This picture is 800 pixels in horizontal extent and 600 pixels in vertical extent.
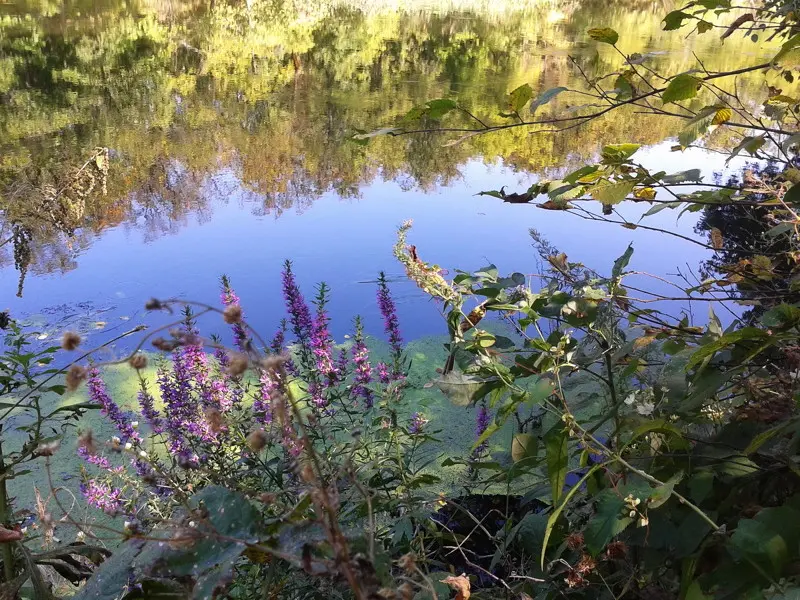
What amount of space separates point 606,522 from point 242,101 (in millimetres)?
6432

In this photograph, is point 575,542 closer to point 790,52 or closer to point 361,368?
point 790,52

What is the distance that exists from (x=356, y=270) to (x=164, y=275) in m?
1.11

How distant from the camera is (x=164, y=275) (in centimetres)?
349

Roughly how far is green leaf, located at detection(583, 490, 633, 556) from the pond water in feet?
2.01

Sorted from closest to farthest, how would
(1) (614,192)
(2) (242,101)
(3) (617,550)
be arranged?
(3) (617,550), (1) (614,192), (2) (242,101)

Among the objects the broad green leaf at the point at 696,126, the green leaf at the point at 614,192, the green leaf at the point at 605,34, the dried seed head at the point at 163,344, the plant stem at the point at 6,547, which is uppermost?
the green leaf at the point at 605,34

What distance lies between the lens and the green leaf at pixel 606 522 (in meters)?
0.65

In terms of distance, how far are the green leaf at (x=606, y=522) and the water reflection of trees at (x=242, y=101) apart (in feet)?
2.21

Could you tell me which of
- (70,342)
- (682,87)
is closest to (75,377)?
(70,342)

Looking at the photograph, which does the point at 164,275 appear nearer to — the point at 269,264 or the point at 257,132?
the point at 269,264

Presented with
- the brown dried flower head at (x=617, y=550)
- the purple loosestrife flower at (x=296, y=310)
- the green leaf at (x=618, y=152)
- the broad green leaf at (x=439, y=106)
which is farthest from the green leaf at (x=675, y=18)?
the purple loosestrife flower at (x=296, y=310)

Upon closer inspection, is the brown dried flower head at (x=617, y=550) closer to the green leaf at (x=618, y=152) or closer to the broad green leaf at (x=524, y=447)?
the broad green leaf at (x=524, y=447)

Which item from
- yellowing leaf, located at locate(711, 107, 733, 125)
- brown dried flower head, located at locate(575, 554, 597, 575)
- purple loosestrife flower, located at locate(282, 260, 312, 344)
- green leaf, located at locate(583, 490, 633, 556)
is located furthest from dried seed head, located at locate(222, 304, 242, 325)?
purple loosestrife flower, located at locate(282, 260, 312, 344)

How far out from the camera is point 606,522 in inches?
26.0
